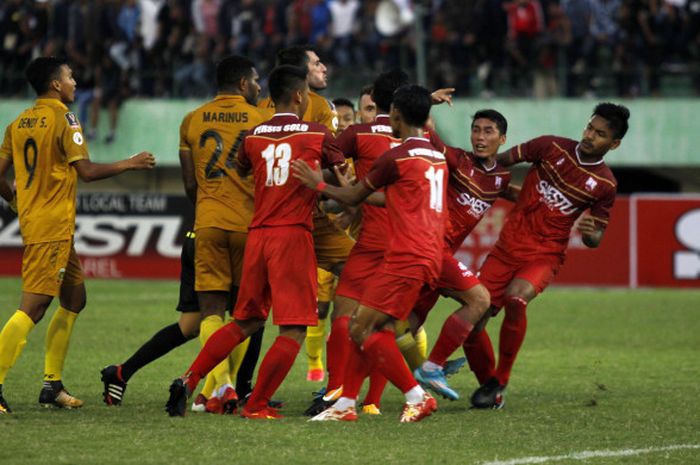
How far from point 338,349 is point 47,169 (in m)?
2.40

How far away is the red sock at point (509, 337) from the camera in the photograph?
1020 centimetres

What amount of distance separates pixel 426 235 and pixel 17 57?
19817 mm

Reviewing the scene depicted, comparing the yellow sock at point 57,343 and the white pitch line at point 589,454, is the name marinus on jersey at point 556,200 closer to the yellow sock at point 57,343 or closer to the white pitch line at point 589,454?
the white pitch line at point 589,454

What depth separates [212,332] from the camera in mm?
9664

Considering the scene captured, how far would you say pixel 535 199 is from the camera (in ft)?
34.3

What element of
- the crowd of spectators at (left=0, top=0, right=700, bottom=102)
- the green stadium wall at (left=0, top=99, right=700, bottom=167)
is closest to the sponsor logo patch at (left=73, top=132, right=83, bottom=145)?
the crowd of spectators at (left=0, top=0, right=700, bottom=102)

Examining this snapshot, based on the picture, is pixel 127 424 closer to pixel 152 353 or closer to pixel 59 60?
pixel 152 353

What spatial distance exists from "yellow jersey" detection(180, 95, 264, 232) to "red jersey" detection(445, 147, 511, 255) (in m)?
1.57

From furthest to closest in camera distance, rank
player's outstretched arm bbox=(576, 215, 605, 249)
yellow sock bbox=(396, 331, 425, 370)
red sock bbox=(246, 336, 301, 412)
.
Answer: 1. player's outstretched arm bbox=(576, 215, 605, 249)
2. yellow sock bbox=(396, 331, 425, 370)
3. red sock bbox=(246, 336, 301, 412)

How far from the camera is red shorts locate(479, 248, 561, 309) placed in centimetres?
1027

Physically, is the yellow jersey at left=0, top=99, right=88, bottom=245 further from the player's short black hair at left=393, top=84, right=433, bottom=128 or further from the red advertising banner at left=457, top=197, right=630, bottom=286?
the red advertising banner at left=457, top=197, right=630, bottom=286

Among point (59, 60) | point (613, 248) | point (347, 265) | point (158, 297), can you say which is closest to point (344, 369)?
point (347, 265)

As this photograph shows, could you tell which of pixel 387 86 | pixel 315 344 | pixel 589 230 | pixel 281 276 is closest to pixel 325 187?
pixel 281 276

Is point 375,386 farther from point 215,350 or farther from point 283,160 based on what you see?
point 283,160
